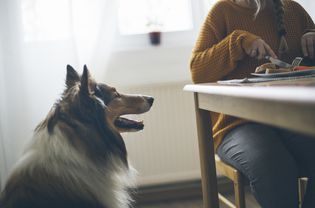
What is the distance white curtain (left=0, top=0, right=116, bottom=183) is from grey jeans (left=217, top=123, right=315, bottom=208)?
118cm

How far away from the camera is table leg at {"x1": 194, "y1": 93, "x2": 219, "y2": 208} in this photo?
136cm

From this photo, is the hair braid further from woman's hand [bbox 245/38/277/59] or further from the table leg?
the table leg

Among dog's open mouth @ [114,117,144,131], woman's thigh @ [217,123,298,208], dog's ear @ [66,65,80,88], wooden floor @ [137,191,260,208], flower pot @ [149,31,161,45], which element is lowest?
wooden floor @ [137,191,260,208]

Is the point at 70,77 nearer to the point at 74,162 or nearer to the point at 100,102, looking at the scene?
the point at 100,102

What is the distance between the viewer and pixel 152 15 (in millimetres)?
2404

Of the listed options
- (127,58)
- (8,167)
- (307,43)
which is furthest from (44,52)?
(307,43)

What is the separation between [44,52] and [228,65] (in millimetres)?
1173

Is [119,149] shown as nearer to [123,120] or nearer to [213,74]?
[123,120]

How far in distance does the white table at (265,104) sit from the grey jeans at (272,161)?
127 mm

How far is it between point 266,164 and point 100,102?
1.93ft

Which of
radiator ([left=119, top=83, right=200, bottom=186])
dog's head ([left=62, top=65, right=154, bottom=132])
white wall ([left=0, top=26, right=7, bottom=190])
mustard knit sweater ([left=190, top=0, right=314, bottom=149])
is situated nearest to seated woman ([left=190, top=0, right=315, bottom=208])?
mustard knit sweater ([left=190, top=0, right=314, bottom=149])

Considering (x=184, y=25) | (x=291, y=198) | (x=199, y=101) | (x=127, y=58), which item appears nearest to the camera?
(x=291, y=198)

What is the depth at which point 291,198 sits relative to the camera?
3.61 ft

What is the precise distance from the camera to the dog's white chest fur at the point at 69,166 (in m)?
1.17
